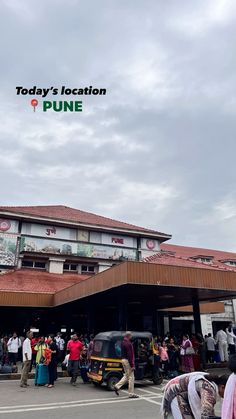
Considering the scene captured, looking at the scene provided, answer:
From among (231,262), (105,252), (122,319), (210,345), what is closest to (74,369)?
(122,319)

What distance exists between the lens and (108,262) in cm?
3036

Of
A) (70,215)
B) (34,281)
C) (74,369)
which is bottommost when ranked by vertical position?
(74,369)

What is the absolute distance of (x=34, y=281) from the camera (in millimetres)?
25484

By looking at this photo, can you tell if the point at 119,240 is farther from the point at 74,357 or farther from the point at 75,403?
the point at 75,403

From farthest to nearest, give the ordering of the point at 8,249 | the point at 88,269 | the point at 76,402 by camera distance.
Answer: the point at 88,269, the point at 8,249, the point at 76,402

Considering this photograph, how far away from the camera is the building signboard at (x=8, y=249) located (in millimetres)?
27000

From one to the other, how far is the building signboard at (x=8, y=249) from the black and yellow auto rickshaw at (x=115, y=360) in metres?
14.9

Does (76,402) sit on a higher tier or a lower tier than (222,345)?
lower

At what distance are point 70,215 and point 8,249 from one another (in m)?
6.70

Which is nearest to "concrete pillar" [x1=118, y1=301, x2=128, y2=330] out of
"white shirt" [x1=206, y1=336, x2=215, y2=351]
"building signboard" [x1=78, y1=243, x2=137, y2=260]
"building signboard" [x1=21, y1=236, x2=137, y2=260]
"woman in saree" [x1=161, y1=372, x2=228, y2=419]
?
"white shirt" [x1=206, y1=336, x2=215, y2=351]

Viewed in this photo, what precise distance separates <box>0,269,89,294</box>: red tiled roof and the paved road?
1048 cm

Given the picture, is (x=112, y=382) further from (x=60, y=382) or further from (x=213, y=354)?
(x=213, y=354)

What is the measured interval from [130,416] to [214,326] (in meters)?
30.0

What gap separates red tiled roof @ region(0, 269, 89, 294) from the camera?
23703 mm
